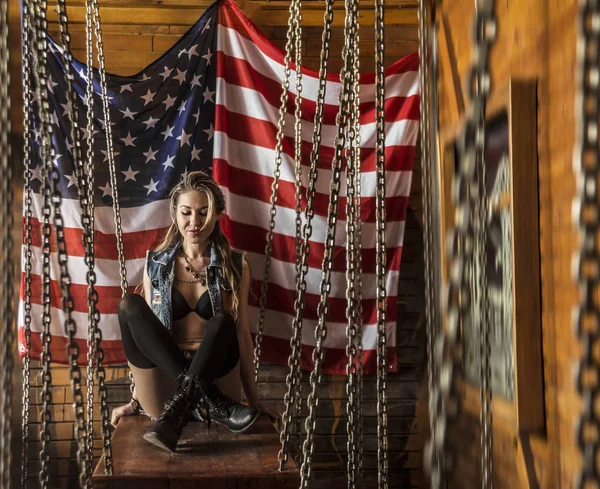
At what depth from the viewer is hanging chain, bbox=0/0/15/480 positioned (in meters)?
1.27

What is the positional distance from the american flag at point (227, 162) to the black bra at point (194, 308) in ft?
3.03

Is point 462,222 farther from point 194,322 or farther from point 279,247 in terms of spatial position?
point 279,247

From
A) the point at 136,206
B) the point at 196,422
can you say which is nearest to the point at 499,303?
the point at 196,422

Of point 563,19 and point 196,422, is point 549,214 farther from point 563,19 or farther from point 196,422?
point 196,422

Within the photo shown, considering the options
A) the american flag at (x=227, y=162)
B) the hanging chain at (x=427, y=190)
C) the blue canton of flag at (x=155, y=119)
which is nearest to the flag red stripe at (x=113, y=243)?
the american flag at (x=227, y=162)

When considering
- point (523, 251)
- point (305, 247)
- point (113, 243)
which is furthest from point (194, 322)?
point (523, 251)

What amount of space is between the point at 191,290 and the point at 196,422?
1.48 feet

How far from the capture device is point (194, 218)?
273cm

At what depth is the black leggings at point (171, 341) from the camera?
93.4 inches

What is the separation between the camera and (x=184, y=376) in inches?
92.4

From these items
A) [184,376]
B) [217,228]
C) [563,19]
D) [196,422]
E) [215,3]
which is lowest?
[196,422]

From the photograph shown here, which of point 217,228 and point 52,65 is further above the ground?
point 52,65

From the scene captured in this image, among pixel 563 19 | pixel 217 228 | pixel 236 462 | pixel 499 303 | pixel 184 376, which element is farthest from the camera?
pixel 217 228

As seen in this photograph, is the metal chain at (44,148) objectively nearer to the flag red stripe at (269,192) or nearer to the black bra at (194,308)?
the black bra at (194,308)
